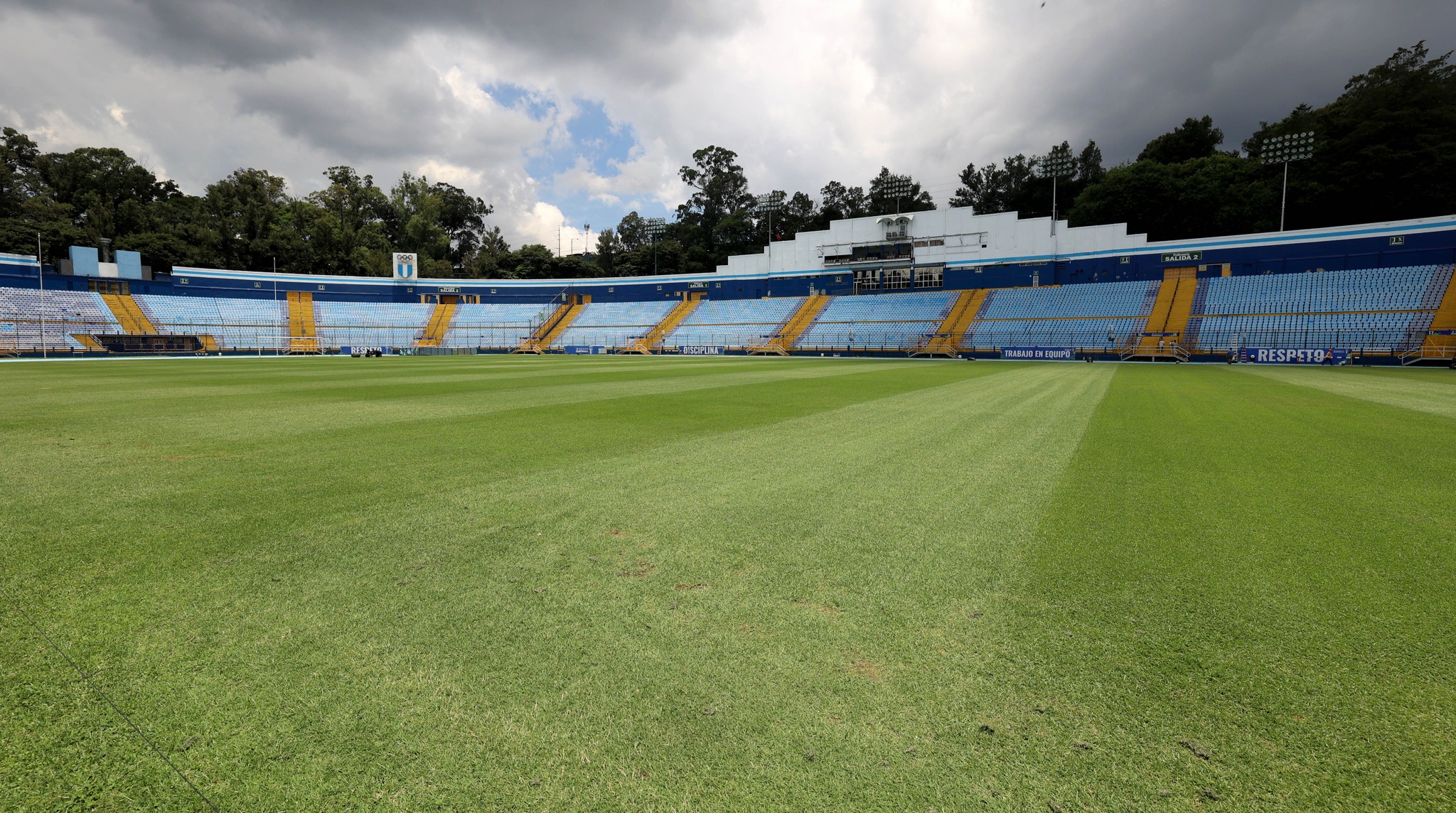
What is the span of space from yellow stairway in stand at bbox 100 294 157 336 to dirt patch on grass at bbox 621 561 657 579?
187ft

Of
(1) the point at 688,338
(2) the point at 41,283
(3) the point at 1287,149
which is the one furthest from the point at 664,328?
(3) the point at 1287,149

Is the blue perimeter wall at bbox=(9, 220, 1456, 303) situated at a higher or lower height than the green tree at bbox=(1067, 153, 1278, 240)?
lower

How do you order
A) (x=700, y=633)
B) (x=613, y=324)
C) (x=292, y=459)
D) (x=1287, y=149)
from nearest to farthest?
(x=700, y=633) → (x=292, y=459) → (x=1287, y=149) → (x=613, y=324)

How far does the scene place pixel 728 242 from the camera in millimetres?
81625

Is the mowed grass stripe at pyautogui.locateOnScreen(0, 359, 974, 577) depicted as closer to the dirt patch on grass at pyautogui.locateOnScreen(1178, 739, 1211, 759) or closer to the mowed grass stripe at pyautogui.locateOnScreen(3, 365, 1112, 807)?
the mowed grass stripe at pyautogui.locateOnScreen(3, 365, 1112, 807)

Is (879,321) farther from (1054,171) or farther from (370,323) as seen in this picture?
(370,323)

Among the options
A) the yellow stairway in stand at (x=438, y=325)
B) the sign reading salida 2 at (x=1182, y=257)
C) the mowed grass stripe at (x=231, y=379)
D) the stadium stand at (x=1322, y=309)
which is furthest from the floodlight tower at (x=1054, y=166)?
the yellow stairway in stand at (x=438, y=325)

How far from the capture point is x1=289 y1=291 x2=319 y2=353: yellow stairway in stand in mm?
48281

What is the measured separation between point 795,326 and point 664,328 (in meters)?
12.6

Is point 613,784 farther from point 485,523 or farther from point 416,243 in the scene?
point 416,243

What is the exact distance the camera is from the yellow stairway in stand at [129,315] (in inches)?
1713

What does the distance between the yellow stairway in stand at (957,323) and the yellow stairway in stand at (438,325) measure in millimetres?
43808

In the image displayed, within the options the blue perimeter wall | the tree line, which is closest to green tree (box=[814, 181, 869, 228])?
the tree line

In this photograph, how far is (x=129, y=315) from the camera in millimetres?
44594
